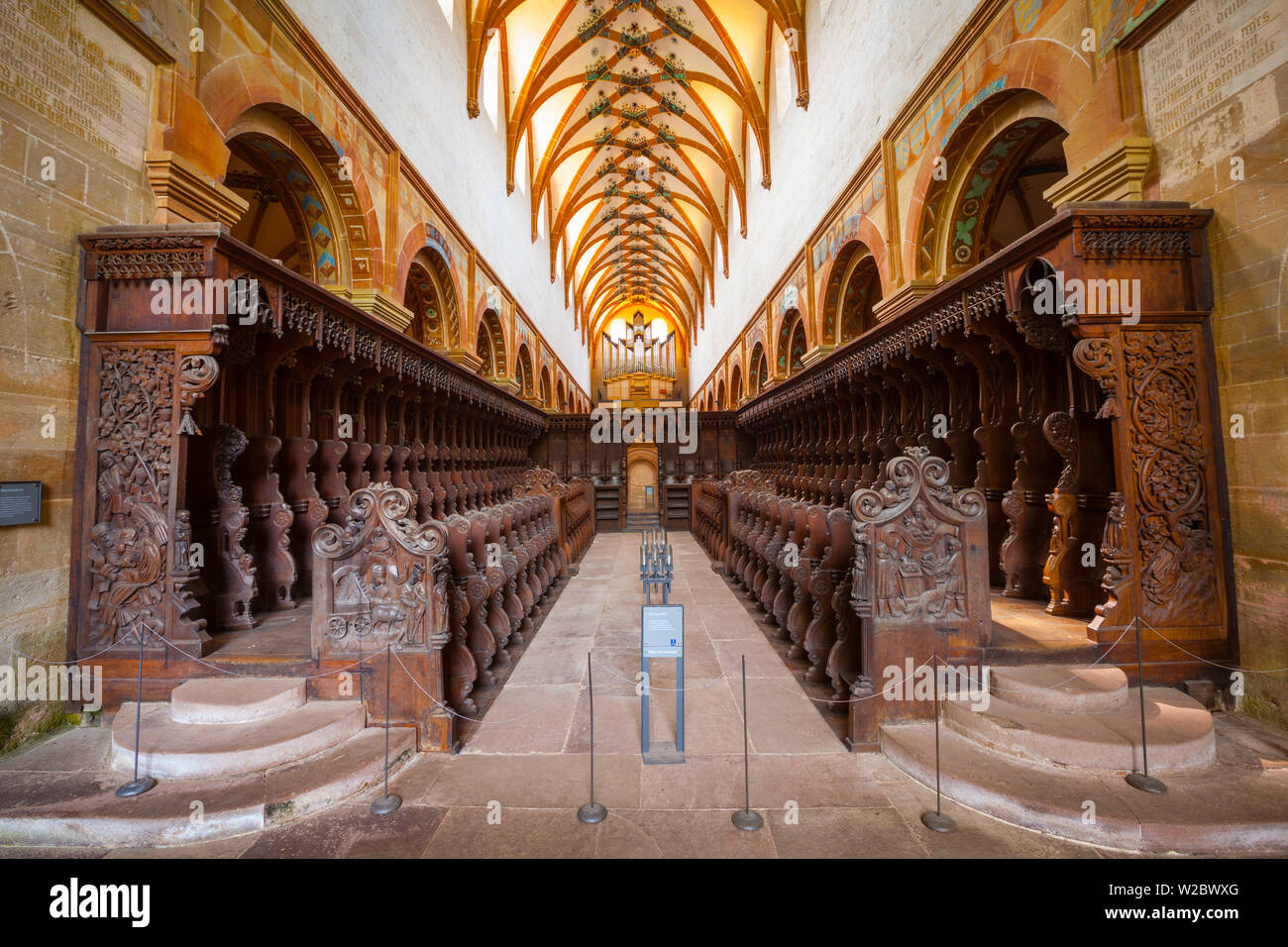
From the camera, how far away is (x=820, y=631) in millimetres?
3611

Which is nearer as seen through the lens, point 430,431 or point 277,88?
point 277,88

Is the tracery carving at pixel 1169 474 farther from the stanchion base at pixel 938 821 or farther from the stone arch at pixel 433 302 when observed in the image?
the stone arch at pixel 433 302

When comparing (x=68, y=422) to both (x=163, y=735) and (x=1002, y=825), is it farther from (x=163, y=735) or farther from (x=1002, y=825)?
(x=1002, y=825)

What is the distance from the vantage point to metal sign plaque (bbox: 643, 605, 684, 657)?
8.16ft

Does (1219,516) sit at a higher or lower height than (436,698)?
higher

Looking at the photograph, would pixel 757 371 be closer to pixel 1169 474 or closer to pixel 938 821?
pixel 1169 474

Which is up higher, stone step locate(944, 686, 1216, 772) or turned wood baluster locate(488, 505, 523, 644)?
turned wood baluster locate(488, 505, 523, 644)

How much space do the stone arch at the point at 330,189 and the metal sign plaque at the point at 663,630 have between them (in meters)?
6.19

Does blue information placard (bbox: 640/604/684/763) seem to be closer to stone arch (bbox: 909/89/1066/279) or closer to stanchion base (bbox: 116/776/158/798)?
stanchion base (bbox: 116/776/158/798)

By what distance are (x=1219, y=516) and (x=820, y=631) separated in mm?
2252

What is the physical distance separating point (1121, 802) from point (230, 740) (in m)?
3.59

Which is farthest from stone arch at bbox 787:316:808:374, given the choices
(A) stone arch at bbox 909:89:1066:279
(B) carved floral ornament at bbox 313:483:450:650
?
(B) carved floral ornament at bbox 313:483:450:650

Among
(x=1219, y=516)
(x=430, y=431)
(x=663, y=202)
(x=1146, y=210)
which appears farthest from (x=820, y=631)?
(x=663, y=202)

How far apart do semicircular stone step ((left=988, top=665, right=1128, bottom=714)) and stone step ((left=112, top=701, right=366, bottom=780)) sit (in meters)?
3.14
